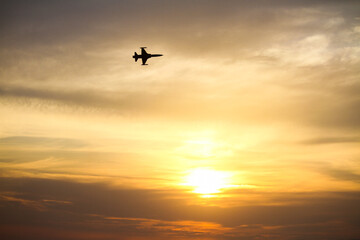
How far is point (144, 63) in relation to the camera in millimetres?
186000
